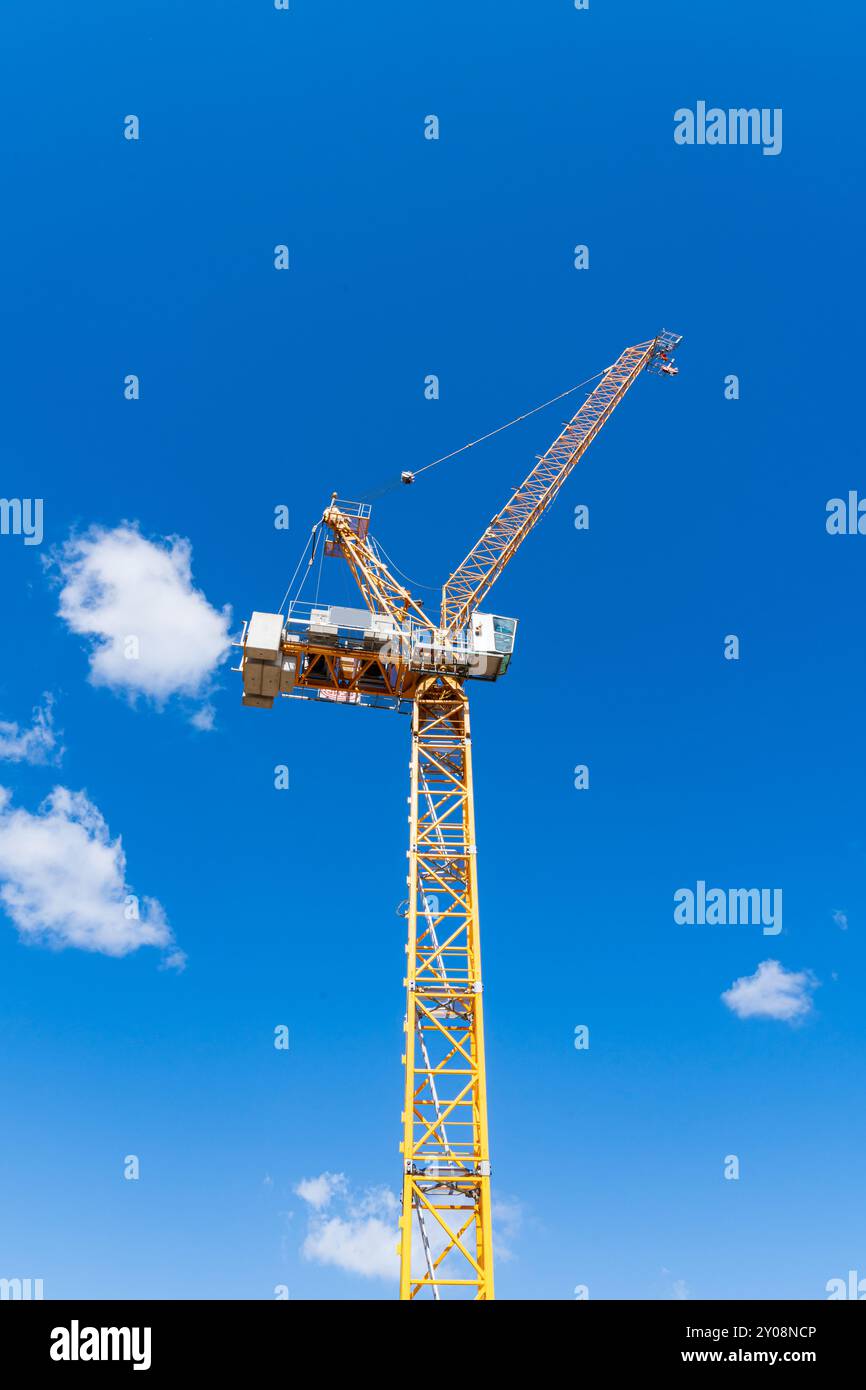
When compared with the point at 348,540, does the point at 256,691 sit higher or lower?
lower

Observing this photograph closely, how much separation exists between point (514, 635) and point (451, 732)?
588 cm

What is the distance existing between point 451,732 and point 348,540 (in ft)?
44.6
